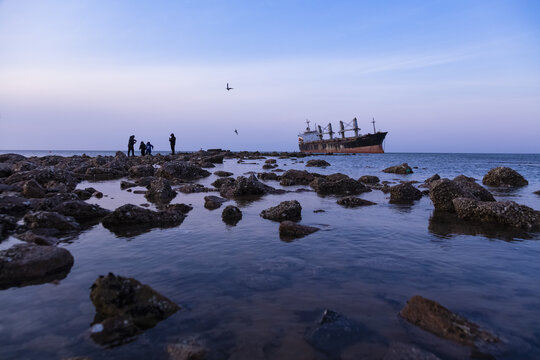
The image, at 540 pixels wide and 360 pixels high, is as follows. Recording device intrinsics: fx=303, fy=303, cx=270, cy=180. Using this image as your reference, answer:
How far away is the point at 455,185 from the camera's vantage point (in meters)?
12.0

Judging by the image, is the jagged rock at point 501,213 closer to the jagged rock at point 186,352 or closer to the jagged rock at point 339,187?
the jagged rock at point 339,187

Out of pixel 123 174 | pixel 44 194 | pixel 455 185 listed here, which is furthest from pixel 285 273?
pixel 123 174

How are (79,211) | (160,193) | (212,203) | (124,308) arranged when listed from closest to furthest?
(124,308) → (79,211) → (212,203) → (160,193)

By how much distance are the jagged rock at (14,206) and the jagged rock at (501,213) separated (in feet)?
47.3

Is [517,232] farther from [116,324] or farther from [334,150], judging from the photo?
[334,150]

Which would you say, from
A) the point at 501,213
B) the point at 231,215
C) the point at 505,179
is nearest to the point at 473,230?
Result: the point at 501,213

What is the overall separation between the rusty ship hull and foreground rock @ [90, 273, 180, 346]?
104m

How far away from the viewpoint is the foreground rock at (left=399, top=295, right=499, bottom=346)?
338 centimetres

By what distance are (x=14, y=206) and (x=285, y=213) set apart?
29.4 feet

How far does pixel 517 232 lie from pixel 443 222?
1.83 metres

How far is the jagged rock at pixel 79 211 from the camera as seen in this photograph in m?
9.35

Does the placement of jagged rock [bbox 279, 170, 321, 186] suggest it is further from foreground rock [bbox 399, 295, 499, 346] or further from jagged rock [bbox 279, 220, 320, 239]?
foreground rock [bbox 399, 295, 499, 346]

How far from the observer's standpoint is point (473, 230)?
8.58m

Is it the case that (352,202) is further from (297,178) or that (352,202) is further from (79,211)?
(79,211)
